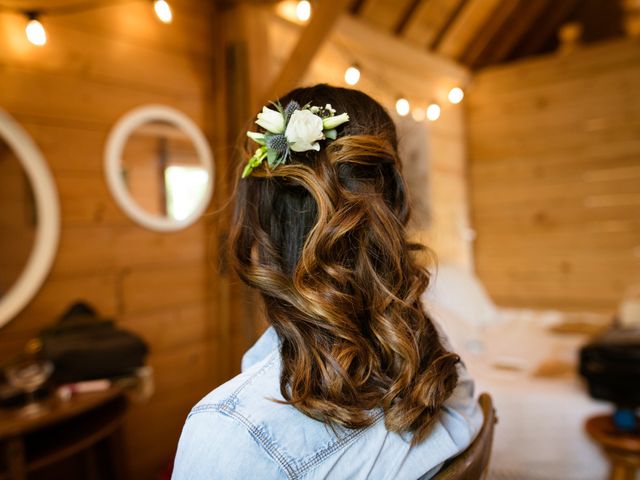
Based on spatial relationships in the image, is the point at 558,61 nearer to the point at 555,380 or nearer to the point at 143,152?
the point at 555,380

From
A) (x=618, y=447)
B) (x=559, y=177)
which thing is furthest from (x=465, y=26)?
(x=618, y=447)

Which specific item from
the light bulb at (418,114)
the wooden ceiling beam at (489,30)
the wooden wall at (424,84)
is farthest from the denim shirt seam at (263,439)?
the wooden ceiling beam at (489,30)

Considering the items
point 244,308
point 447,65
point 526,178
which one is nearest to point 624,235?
point 526,178

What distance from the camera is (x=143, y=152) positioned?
2.09 m

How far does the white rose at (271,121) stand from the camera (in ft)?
2.26

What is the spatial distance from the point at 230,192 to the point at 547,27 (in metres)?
3.18

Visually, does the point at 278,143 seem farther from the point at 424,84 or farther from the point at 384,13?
the point at 424,84

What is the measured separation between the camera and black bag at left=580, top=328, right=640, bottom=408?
1.61 metres

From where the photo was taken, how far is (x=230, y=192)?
2.07 m

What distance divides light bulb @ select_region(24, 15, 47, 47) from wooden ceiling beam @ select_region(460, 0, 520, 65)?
300cm

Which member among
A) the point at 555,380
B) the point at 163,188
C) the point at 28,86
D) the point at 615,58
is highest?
the point at 615,58

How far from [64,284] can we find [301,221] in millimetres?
1476

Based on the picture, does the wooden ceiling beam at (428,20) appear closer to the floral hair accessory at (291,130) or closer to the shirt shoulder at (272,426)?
the floral hair accessory at (291,130)

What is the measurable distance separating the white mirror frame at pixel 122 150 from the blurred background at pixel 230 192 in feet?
0.03
